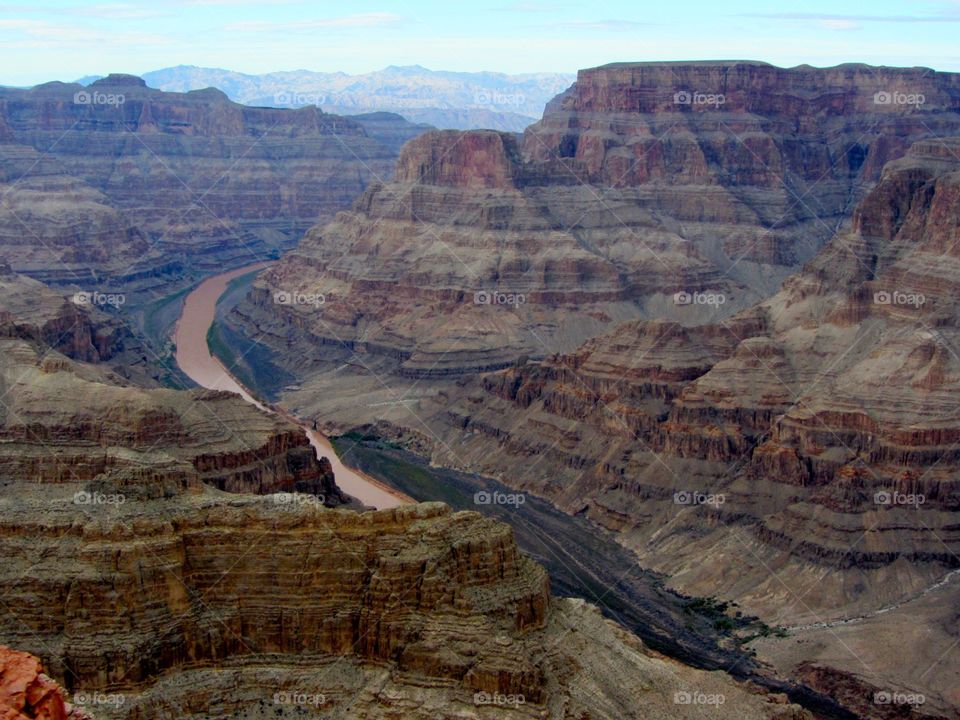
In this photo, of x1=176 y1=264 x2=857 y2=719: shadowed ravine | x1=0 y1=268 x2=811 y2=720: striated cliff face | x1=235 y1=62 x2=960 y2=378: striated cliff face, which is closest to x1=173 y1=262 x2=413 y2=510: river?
x1=176 y1=264 x2=857 y2=719: shadowed ravine

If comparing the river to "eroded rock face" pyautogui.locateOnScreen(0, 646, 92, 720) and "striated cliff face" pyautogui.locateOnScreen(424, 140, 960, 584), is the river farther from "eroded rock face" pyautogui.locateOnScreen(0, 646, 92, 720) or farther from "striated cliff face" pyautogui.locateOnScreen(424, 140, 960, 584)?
"eroded rock face" pyautogui.locateOnScreen(0, 646, 92, 720)

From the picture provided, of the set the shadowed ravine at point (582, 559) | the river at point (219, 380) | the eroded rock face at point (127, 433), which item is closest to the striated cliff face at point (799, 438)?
the shadowed ravine at point (582, 559)

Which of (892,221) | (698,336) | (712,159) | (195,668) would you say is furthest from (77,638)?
(712,159)

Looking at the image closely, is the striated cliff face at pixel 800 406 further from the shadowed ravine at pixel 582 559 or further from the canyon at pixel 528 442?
the shadowed ravine at pixel 582 559

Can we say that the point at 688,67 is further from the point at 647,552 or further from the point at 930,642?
the point at 930,642

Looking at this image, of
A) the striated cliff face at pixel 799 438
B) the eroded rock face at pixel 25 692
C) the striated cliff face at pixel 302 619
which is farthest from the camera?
the striated cliff face at pixel 799 438

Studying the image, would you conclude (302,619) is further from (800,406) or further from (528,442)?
(528,442)

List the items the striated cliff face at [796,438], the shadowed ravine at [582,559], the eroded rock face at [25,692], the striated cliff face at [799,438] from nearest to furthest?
the eroded rock face at [25,692], the shadowed ravine at [582,559], the striated cliff face at [796,438], the striated cliff face at [799,438]
